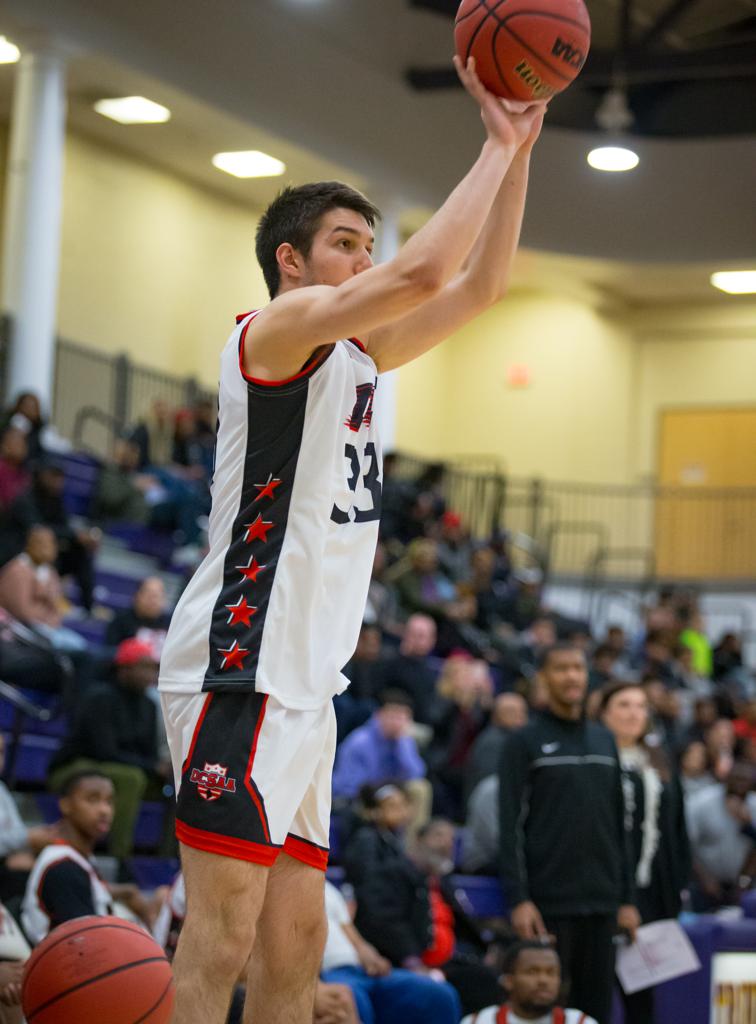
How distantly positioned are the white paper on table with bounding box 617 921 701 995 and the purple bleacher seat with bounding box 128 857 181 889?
90.7 inches

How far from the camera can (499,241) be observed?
353 centimetres

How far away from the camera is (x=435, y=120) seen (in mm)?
16344

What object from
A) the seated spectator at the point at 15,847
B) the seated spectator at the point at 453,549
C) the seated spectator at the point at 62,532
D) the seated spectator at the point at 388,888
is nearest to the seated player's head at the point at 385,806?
the seated spectator at the point at 388,888

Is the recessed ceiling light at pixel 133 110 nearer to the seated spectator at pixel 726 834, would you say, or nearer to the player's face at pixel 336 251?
the seated spectator at pixel 726 834

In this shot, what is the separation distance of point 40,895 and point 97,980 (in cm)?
273

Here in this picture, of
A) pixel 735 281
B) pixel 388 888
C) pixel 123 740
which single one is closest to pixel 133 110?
pixel 735 281

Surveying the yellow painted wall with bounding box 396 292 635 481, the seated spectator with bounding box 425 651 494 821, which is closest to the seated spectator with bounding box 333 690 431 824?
the seated spectator with bounding box 425 651 494 821

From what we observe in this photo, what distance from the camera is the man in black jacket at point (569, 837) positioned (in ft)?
20.3

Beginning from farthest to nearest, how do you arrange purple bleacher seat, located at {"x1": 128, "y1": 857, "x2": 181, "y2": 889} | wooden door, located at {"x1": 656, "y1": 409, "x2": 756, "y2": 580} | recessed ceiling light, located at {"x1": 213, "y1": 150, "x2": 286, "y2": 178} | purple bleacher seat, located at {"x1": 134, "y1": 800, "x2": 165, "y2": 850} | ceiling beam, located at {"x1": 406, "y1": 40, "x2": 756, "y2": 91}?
wooden door, located at {"x1": 656, "y1": 409, "x2": 756, "y2": 580} → recessed ceiling light, located at {"x1": 213, "y1": 150, "x2": 286, "y2": 178} → ceiling beam, located at {"x1": 406, "y1": 40, "x2": 756, "y2": 91} → purple bleacher seat, located at {"x1": 134, "y1": 800, "x2": 165, "y2": 850} → purple bleacher seat, located at {"x1": 128, "y1": 857, "x2": 181, "y2": 889}

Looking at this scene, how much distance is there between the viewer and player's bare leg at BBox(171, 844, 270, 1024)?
10.1 ft

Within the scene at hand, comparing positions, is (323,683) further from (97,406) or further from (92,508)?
(97,406)

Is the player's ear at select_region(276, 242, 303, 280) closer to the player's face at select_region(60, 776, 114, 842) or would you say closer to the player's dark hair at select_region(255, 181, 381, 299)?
the player's dark hair at select_region(255, 181, 381, 299)

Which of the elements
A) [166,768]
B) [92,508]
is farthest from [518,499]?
[166,768]

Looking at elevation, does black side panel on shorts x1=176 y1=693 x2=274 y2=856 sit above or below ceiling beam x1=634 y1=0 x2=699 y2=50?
below
